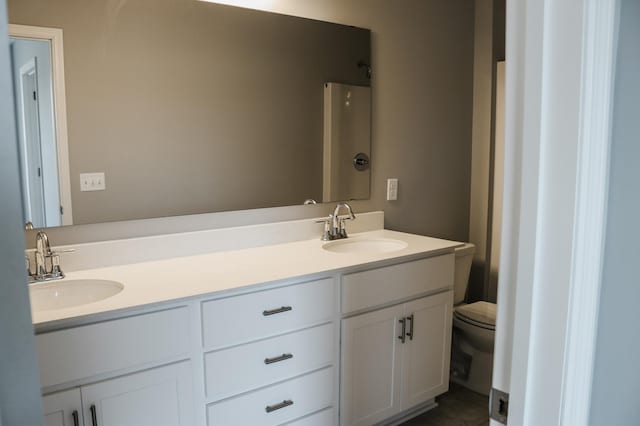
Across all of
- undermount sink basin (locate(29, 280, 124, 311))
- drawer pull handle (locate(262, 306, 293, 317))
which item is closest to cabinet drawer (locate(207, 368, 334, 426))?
drawer pull handle (locate(262, 306, 293, 317))

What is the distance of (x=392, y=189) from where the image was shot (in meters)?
2.76

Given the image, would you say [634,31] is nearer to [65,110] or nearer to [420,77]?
[65,110]

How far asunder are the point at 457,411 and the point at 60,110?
227 cm

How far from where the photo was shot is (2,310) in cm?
44

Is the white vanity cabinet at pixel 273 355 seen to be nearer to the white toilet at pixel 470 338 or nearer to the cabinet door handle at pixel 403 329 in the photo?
the cabinet door handle at pixel 403 329

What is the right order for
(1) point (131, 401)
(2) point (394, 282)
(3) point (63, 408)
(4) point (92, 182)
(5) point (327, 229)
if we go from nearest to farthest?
(3) point (63, 408)
(1) point (131, 401)
(4) point (92, 182)
(2) point (394, 282)
(5) point (327, 229)

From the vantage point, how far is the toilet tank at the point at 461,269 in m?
2.84

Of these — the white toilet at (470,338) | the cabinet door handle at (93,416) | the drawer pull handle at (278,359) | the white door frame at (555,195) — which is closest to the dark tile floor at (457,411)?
the white toilet at (470,338)

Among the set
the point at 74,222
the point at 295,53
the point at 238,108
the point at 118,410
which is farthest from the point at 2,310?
the point at 295,53

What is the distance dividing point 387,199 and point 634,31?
80.9 inches

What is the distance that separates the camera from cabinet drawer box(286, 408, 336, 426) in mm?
1815

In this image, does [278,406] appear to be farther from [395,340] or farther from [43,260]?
[43,260]

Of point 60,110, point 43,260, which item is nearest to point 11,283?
point 43,260

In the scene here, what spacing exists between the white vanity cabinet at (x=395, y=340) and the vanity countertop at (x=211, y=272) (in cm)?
9
